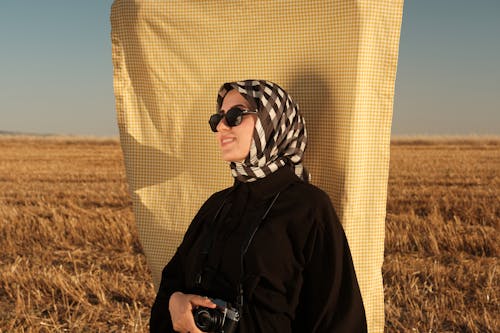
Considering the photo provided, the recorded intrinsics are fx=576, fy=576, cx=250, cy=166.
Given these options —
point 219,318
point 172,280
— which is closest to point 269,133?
point 219,318

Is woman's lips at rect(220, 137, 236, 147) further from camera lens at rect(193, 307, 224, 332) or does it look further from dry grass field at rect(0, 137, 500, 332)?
dry grass field at rect(0, 137, 500, 332)

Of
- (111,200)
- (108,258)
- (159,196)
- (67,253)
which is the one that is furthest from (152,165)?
(111,200)

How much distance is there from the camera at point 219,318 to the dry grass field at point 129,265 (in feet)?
8.09

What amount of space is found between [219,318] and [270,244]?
33 cm

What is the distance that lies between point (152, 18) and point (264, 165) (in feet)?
4.91

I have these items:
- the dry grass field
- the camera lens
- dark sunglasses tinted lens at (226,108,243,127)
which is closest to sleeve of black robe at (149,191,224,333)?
the camera lens

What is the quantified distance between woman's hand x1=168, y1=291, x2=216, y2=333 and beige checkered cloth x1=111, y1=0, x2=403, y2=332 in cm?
92

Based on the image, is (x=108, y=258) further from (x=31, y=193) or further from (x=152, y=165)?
(x=31, y=193)

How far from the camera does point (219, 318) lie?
6.85 feet

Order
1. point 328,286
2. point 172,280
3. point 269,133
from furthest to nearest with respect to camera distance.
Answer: point 172,280 < point 269,133 < point 328,286

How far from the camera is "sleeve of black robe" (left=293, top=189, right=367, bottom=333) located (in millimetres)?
2045

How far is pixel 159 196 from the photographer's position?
3385 mm

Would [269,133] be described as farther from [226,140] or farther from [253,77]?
[253,77]

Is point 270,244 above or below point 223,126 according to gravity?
below
